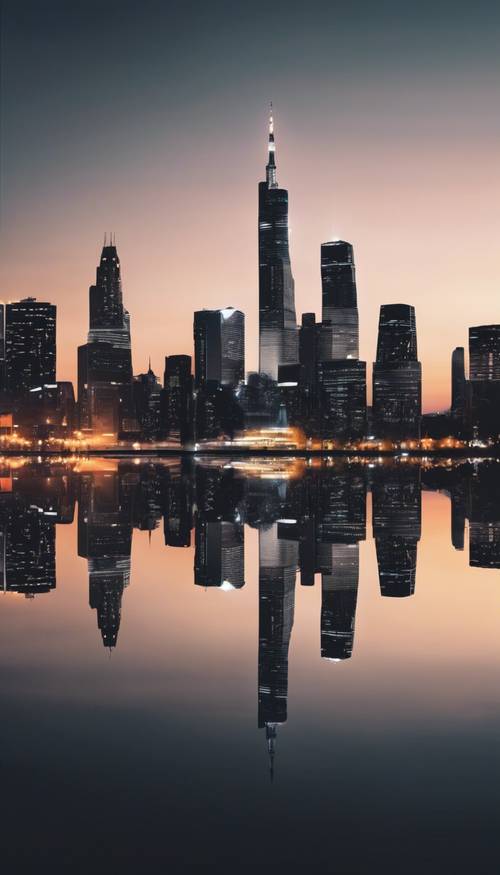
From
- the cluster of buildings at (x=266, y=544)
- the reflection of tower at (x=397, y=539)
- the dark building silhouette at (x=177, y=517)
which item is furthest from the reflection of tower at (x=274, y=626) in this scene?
the dark building silhouette at (x=177, y=517)

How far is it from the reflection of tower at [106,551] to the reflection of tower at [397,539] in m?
5.34

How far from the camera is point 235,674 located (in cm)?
1136

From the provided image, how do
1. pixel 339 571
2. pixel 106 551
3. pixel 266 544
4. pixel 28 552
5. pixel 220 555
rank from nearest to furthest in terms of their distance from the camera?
pixel 339 571
pixel 220 555
pixel 28 552
pixel 106 551
pixel 266 544

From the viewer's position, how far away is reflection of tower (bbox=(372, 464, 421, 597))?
750 inches

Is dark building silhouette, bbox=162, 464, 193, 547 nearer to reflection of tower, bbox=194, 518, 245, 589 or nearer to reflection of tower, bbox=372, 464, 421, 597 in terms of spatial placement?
reflection of tower, bbox=194, 518, 245, 589

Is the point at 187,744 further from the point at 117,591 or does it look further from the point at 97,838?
the point at 117,591

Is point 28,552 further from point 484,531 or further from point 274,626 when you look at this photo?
point 484,531

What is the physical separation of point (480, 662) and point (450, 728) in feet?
10.5

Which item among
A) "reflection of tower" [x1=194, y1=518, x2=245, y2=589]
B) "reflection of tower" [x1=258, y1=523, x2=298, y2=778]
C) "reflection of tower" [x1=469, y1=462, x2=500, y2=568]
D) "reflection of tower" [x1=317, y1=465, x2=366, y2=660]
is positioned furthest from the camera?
"reflection of tower" [x1=469, y1=462, x2=500, y2=568]

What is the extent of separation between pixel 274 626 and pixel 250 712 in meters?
4.63

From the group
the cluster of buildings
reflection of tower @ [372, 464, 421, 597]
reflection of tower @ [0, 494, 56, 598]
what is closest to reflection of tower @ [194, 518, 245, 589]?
the cluster of buildings

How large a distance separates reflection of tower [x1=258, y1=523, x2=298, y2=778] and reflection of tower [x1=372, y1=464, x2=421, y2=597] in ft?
6.86

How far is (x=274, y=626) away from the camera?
562 inches

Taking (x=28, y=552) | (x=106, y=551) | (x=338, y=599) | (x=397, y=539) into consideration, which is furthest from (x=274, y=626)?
(x=397, y=539)
